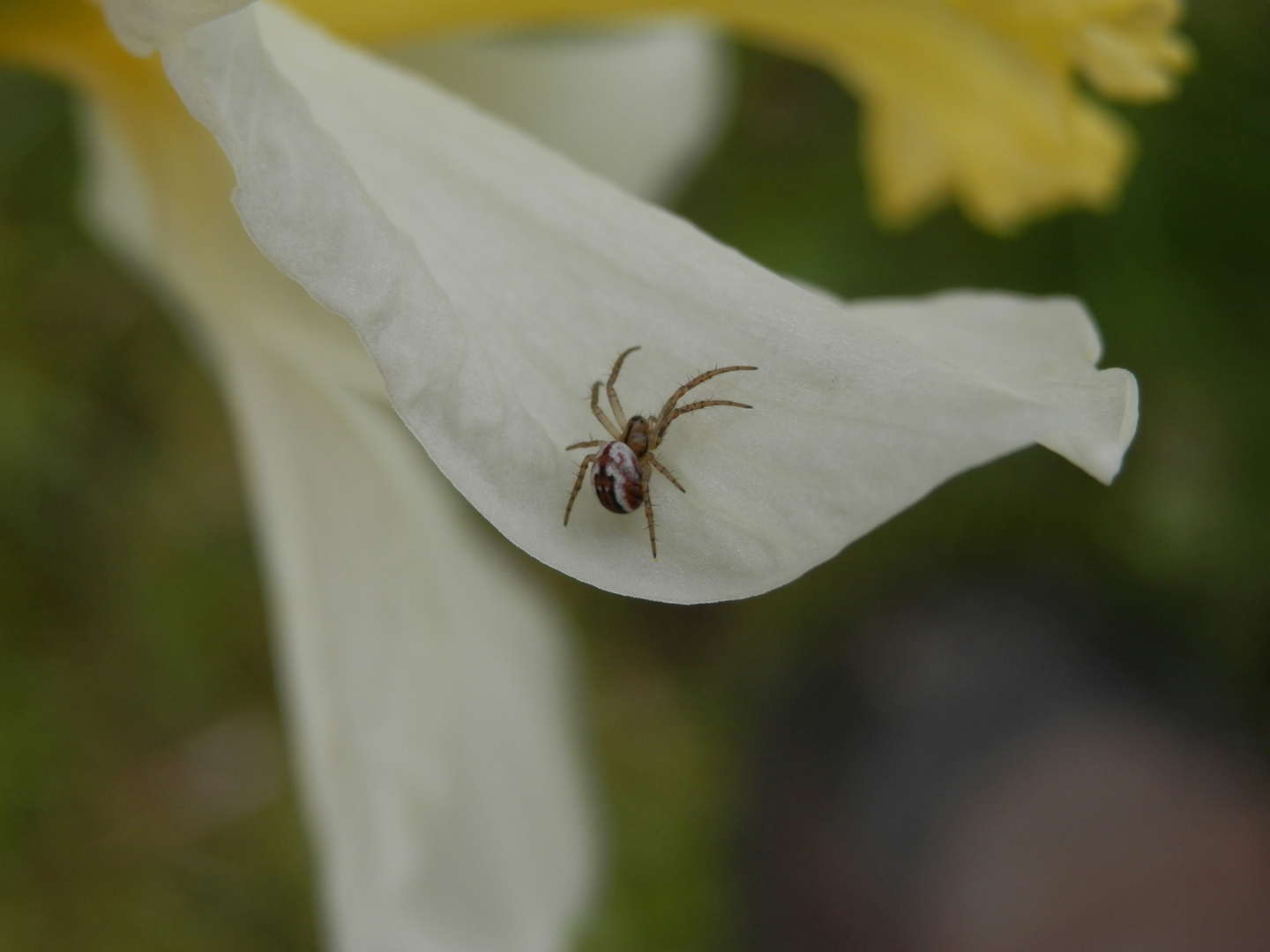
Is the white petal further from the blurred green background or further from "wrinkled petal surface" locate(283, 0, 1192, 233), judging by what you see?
the blurred green background

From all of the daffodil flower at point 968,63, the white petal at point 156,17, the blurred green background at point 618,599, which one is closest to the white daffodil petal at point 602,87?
the daffodil flower at point 968,63

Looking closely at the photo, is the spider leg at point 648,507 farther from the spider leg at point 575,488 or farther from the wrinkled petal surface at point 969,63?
the wrinkled petal surface at point 969,63

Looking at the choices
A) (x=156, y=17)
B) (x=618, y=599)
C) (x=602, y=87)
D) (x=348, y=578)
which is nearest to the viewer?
(x=156, y=17)

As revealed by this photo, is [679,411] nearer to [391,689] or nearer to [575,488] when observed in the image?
[575,488]

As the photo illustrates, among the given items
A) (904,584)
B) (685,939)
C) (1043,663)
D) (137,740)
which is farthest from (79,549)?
(1043,663)

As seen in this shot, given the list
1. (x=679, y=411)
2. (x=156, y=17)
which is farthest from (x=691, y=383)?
(x=156, y=17)

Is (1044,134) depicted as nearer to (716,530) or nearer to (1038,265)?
(716,530)

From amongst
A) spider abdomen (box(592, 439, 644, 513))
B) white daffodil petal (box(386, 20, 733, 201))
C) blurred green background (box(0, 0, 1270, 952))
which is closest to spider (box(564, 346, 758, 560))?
spider abdomen (box(592, 439, 644, 513))
